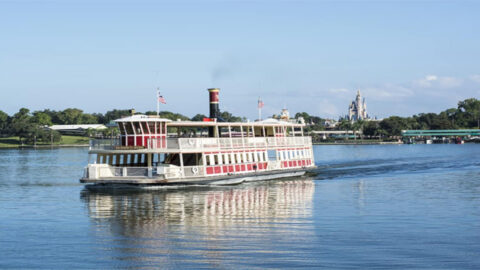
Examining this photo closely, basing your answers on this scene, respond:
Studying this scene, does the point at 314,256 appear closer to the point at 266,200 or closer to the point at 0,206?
the point at 266,200

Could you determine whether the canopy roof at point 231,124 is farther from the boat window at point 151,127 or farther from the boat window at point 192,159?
the boat window at point 192,159

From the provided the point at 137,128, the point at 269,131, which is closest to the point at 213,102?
the point at 269,131

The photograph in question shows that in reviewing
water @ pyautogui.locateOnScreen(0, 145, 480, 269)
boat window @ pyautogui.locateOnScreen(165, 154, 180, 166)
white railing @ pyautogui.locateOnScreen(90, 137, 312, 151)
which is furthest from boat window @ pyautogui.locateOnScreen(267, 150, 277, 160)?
boat window @ pyautogui.locateOnScreen(165, 154, 180, 166)

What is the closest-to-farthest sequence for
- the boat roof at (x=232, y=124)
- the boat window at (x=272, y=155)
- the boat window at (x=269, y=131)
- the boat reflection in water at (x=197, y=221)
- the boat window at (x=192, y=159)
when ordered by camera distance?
1. the boat reflection in water at (x=197, y=221)
2. the boat roof at (x=232, y=124)
3. the boat window at (x=192, y=159)
4. the boat window at (x=269, y=131)
5. the boat window at (x=272, y=155)

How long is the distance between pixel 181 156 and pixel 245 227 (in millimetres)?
16829

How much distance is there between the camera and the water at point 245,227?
79.5 ft

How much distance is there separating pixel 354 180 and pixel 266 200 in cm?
1956

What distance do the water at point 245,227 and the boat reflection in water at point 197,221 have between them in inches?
2.0

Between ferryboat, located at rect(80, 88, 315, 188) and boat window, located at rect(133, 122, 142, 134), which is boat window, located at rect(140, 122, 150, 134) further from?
boat window, located at rect(133, 122, 142, 134)

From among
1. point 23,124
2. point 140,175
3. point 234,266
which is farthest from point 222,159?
point 23,124

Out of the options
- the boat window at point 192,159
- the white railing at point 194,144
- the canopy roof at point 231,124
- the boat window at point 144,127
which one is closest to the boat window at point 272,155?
the canopy roof at point 231,124

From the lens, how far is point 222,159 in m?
51.5

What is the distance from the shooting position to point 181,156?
46969mm

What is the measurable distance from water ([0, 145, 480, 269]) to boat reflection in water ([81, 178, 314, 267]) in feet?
0.17
